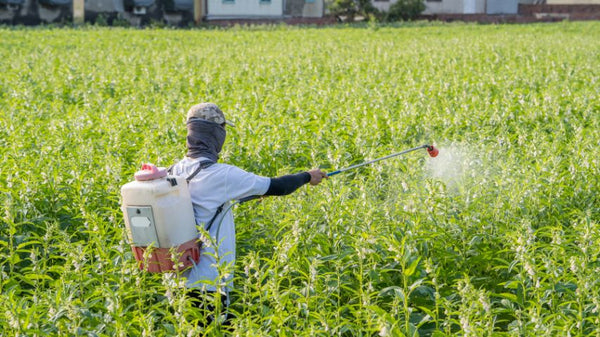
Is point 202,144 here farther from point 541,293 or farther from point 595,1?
point 595,1

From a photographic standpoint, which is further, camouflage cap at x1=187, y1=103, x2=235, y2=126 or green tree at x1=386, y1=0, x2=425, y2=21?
green tree at x1=386, y1=0, x2=425, y2=21

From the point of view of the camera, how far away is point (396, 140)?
9539mm

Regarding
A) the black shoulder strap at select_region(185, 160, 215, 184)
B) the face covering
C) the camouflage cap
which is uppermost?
the camouflage cap

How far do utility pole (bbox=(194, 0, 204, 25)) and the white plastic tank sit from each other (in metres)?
40.7

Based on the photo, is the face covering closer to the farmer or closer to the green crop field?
the farmer

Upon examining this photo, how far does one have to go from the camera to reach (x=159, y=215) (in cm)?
454

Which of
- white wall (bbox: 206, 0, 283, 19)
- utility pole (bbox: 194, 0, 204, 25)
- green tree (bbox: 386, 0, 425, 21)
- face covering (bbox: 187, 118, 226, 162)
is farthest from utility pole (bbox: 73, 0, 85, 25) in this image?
face covering (bbox: 187, 118, 226, 162)

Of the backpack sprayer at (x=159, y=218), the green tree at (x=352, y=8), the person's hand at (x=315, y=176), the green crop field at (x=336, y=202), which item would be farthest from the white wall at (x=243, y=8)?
the backpack sprayer at (x=159, y=218)

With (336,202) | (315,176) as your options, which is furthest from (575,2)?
(315,176)

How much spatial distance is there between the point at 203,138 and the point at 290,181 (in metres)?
0.67

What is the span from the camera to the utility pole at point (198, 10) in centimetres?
4459

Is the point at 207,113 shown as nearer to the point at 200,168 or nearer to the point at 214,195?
the point at 200,168

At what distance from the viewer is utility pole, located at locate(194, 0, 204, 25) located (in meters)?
44.6

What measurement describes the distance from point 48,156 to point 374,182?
3510 millimetres
